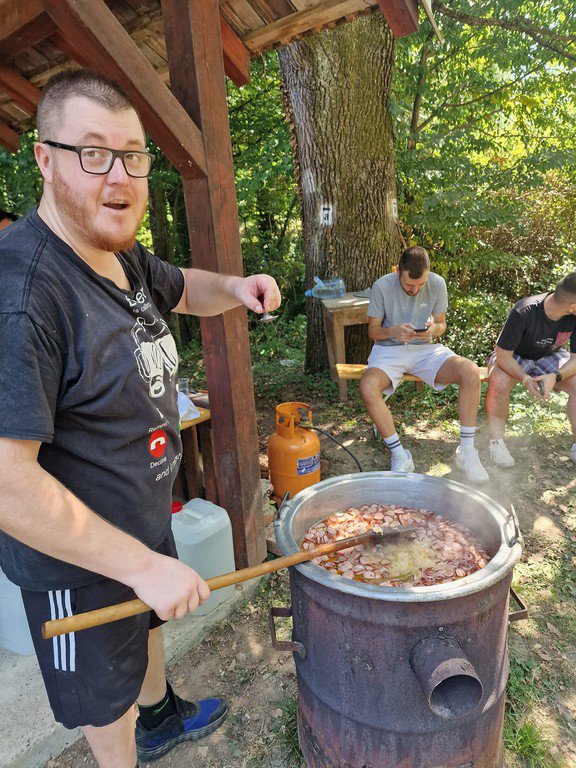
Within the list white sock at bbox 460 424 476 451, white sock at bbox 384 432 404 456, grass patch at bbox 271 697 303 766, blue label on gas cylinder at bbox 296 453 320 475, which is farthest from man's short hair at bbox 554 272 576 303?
grass patch at bbox 271 697 303 766

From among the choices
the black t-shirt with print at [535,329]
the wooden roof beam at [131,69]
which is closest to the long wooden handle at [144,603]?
the wooden roof beam at [131,69]

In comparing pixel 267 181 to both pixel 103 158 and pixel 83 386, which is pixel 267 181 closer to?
pixel 103 158

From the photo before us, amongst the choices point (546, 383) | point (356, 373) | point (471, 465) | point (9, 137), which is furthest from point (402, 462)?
point (9, 137)

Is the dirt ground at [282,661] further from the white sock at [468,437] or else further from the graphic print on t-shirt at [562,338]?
the graphic print on t-shirt at [562,338]

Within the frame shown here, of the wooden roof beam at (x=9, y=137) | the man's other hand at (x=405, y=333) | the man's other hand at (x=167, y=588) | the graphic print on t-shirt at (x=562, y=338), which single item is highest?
the wooden roof beam at (x=9, y=137)

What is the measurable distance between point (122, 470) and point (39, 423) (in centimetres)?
39

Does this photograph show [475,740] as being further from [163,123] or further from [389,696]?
[163,123]

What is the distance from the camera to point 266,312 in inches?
77.7

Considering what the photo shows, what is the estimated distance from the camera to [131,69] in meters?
2.03

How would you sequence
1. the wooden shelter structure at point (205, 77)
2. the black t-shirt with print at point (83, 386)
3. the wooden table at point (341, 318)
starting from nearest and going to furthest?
the black t-shirt with print at point (83, 386)
the wooden shelter structure at point (205, 77)
the wooden table at point (341, 318)

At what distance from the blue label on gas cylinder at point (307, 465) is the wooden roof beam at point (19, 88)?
2.87 meters

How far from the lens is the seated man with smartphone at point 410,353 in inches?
169

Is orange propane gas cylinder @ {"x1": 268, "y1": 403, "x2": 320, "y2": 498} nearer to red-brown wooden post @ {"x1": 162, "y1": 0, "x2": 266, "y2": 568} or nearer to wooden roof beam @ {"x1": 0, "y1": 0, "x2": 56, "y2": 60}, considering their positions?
red-brown wooden post @ {"x1": 162, "y1": 0, "x2": 266, "y2": 568}

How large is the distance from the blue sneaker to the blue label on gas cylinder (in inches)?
63.4
